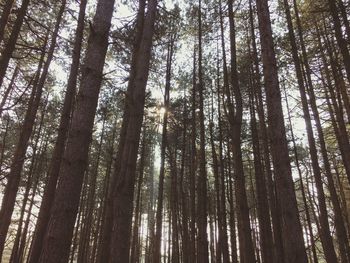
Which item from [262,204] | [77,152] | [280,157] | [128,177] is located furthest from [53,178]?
[262,204]

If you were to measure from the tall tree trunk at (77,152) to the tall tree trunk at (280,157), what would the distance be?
271 cm

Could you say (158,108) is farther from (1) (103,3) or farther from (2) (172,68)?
(1) (103,3)

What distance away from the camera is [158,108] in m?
13.5

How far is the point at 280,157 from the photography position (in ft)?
14.2

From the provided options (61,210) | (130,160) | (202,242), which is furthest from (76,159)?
(202,242)

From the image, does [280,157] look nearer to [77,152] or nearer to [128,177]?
[128,177]

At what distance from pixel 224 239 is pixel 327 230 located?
3169 millimetres

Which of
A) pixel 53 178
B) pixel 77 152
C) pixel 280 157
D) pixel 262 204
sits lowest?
pixel 77 152

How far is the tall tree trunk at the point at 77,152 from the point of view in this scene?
2344mm

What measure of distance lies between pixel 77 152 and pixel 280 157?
2.87 meters

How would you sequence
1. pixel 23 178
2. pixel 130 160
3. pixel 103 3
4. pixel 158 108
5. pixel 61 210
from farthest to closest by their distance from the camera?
pixel 23 178
pixel 158 108
pixel 130 160
pixel 103 3
pixel 61 210

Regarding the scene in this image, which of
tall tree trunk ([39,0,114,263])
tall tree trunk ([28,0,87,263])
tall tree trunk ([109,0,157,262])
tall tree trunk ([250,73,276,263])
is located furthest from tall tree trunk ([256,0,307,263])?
tall tree trunk ([250,73,276,263])

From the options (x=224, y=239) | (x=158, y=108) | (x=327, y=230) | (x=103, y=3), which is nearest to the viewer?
(x=103, y=3)

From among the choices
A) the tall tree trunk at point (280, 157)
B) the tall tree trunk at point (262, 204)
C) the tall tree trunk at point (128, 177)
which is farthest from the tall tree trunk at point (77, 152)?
the tall tree trunk at point (262, 204)
